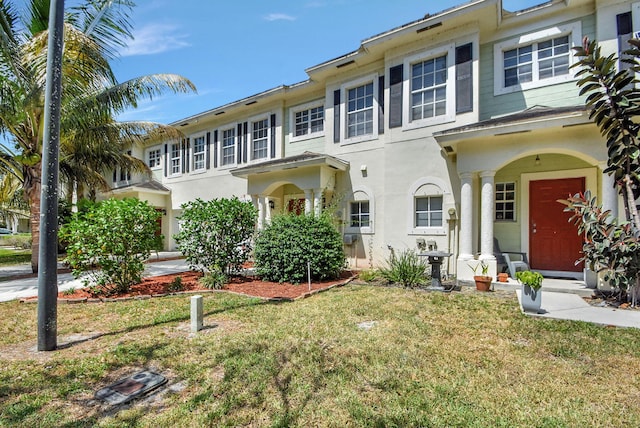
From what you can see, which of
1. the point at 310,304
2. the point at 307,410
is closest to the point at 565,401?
the point at 307,410

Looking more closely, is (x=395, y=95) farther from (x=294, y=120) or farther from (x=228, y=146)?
(x=228, y=146)

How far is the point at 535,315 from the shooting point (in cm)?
566

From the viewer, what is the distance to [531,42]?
901cm

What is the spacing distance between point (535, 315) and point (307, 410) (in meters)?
4.89

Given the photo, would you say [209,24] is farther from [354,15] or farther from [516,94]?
[516,94]

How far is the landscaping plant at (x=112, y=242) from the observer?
7.16 m

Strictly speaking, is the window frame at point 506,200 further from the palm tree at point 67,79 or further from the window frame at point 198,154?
the window frame at point 198,154

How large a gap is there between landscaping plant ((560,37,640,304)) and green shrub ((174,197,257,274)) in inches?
332

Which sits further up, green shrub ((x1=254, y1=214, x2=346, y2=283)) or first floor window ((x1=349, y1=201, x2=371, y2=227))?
first floor window ((x1=349, y1=201, x2=371, y2=227))

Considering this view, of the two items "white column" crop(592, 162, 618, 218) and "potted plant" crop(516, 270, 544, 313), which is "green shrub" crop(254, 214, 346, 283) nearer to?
"potted plant" crop(516, 270, 544, 313)

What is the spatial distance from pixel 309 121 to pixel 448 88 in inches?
233

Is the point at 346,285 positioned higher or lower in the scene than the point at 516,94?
lower

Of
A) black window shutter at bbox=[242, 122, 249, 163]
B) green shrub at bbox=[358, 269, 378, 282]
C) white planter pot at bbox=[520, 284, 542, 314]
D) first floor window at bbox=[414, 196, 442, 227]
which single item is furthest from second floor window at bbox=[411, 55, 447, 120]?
black window shutter at bbox=[242, 122, 249, 163]

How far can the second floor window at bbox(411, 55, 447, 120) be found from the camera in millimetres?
9859
